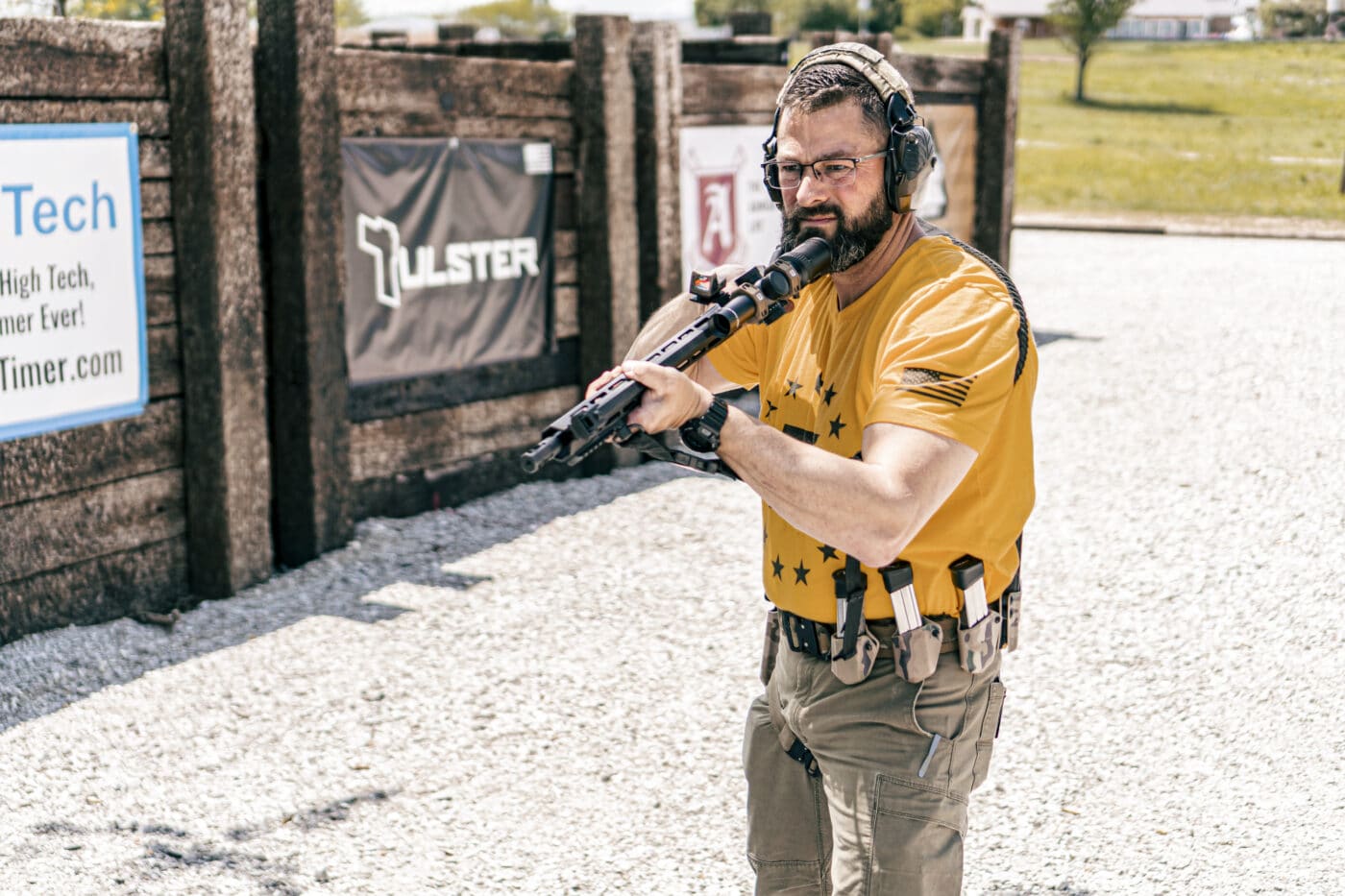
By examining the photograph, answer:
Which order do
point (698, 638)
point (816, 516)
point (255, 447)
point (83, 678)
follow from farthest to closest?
1. point (255, 447)
2. point (698, 638)
3. point (83, 678)
4. point (816, 516)

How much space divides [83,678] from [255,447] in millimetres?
1497

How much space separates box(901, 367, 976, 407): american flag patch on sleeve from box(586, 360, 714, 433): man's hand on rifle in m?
0.37

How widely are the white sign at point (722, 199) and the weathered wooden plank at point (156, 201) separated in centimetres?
420

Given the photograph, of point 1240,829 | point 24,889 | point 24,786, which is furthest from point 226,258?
point 1240,829

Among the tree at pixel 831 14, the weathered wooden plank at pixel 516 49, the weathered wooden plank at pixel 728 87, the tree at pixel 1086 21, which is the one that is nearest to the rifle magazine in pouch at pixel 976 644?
the weathered wooden plank at pixel 728 87

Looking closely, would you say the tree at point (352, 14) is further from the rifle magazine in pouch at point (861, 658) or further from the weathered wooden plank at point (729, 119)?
the rifle magazine in pouch at point (861, 658)

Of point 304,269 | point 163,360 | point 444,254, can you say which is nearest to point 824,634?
point 163,360

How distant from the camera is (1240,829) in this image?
187 inches

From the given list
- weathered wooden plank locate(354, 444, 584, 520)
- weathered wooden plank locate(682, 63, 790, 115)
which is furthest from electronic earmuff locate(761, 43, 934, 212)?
weathered wooden plank locate(682, 63, 790, 115)

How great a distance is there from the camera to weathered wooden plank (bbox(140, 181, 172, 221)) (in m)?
6.54

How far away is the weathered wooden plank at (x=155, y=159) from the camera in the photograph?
256 inches

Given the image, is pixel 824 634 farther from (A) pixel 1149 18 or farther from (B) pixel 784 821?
(A) pixel 1149 18

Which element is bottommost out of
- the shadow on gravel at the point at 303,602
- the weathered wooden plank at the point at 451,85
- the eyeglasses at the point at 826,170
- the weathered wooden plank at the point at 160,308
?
the shadow on gravel at the point at 303,602

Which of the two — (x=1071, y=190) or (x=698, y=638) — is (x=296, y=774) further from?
(x=1071, y=190)
